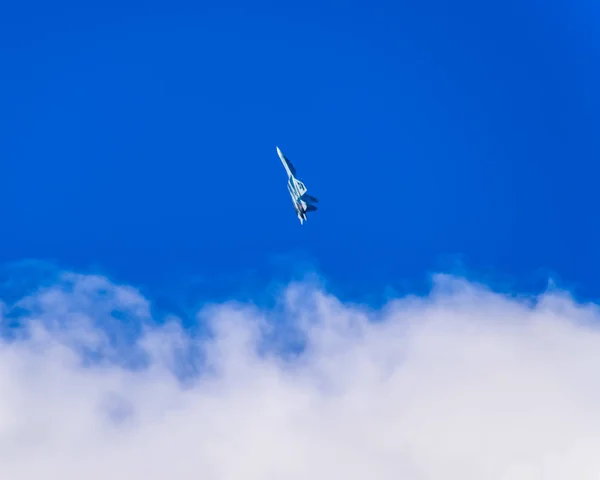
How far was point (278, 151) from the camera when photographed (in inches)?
5438

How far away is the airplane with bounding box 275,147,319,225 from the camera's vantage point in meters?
135

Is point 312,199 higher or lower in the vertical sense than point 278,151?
lower

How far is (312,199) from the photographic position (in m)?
135

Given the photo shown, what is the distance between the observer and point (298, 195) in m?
136

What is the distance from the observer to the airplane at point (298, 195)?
13525 centimetres

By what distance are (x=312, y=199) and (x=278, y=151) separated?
1348 centimetres
